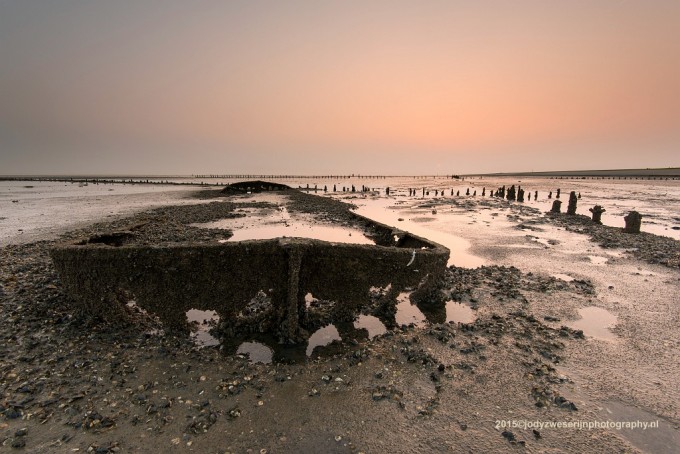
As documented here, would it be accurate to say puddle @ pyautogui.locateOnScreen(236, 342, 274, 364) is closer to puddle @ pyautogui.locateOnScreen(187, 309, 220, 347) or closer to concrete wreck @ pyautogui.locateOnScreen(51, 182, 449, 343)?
concrete wreck @ pyautogui.locateOnScreen(51, 182, 449, 343)

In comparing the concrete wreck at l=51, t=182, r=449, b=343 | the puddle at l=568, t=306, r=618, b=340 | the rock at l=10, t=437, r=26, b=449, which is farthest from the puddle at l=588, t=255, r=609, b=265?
the rock at l=10, t=437, r=26, b=449

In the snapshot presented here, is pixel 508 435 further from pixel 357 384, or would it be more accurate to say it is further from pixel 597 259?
pixel 597 259

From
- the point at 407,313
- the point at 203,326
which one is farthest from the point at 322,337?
the point at 203,326

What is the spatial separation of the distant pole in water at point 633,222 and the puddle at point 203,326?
23322 millimetres

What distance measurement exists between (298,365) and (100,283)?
4618mm

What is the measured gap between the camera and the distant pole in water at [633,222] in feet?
65.6

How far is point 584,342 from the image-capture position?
Answer: 748cm

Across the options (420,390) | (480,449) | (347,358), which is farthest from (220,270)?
(480,449)

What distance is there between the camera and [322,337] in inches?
298

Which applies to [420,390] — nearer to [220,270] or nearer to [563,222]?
[220,270]

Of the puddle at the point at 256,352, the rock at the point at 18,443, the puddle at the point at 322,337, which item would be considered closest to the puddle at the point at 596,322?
the puddle at the point at 322,337

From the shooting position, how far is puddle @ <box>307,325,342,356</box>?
7.17 m

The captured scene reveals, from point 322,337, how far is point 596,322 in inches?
266

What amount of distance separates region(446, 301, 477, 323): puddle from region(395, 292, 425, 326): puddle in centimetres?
73
